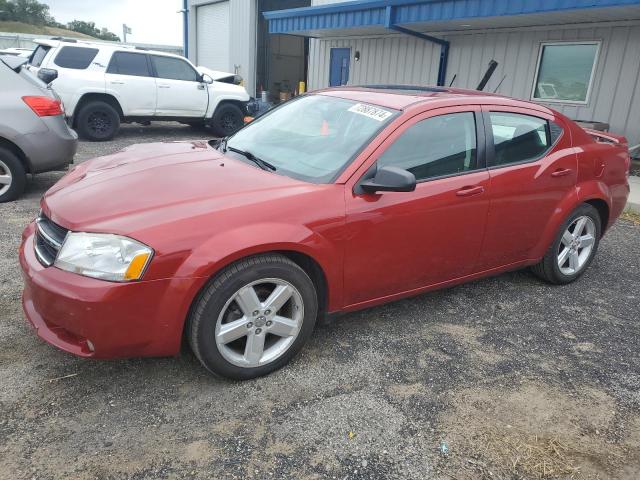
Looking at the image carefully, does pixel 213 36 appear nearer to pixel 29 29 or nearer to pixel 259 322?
pixel 259 322

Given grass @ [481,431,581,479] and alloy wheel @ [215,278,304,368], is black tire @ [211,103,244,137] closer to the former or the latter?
alloy wheel @ [215,278,304,368]

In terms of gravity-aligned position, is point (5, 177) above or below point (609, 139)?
below

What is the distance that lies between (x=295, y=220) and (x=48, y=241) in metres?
1.29

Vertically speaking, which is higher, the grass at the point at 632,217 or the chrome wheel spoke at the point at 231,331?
the chrome wheel spoke at the point at 231,331

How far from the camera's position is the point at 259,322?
8.90 ft

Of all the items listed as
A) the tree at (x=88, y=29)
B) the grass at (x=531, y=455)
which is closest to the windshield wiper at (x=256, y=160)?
the grass at (x=531, y=455)

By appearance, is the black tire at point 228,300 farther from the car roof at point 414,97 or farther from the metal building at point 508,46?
the metal building at point 508,46

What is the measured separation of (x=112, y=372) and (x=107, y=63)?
8.90 m

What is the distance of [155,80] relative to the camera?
10.5m

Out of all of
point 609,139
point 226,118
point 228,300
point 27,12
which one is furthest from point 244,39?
point 27,12

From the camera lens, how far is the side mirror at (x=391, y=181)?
2771mm

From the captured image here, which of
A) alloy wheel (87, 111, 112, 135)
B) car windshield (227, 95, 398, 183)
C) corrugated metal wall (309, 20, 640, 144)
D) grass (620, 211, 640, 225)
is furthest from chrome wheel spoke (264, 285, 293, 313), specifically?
alloy wheel (87, 111, 112, 135)

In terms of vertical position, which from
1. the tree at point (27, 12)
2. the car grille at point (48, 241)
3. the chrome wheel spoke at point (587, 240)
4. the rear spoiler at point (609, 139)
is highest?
the tree at point (27, 12)

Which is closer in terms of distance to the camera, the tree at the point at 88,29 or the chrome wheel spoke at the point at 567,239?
the chrome wheel spoke at the point at 567,239
